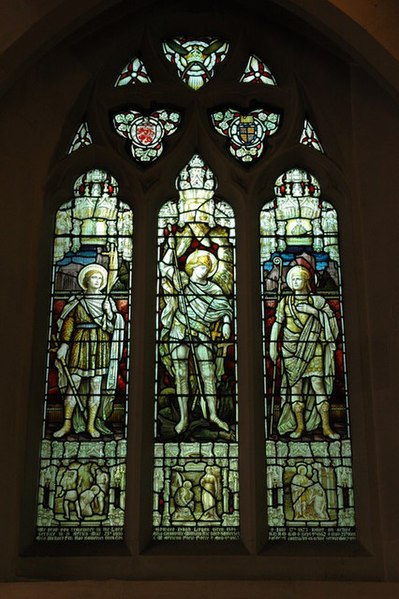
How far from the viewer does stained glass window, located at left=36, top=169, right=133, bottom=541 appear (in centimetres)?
581

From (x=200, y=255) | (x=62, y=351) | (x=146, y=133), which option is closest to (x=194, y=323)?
(x=200, y=255)

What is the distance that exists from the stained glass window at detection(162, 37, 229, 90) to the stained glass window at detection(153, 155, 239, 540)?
0.64 metres

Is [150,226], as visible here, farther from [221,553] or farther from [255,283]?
[221,553]

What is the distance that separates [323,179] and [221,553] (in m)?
2.58

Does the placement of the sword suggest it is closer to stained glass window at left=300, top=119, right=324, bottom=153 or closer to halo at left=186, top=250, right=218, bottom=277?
halo at left=186, top=250, right=218, bottom=277

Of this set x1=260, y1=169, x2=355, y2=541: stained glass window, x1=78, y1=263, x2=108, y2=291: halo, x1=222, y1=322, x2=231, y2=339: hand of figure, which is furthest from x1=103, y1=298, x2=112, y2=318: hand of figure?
x1=260, y1=169, x2=355, y2=541: stained glass window

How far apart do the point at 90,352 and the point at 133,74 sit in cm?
209

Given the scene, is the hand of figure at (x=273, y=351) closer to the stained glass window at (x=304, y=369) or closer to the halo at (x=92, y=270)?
the stained glass window at (x=304, y=369)

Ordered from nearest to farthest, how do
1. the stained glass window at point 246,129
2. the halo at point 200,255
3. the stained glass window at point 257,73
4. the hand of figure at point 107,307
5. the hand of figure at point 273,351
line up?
the hand of figure at point 273,351 < the hand of figure at point 107,307 < the halo at point 200,255 < the stained glass window at point 246,129 < the stained glass window at point 257,73

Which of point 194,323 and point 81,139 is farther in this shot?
point 81,139

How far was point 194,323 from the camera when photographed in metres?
6.29

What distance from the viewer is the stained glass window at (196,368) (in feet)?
19.1

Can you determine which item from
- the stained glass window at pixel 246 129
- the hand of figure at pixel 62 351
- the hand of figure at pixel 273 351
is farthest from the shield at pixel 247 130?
the hand of figure at pixel 62 351

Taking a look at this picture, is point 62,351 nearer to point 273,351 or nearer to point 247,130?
point 273,351
